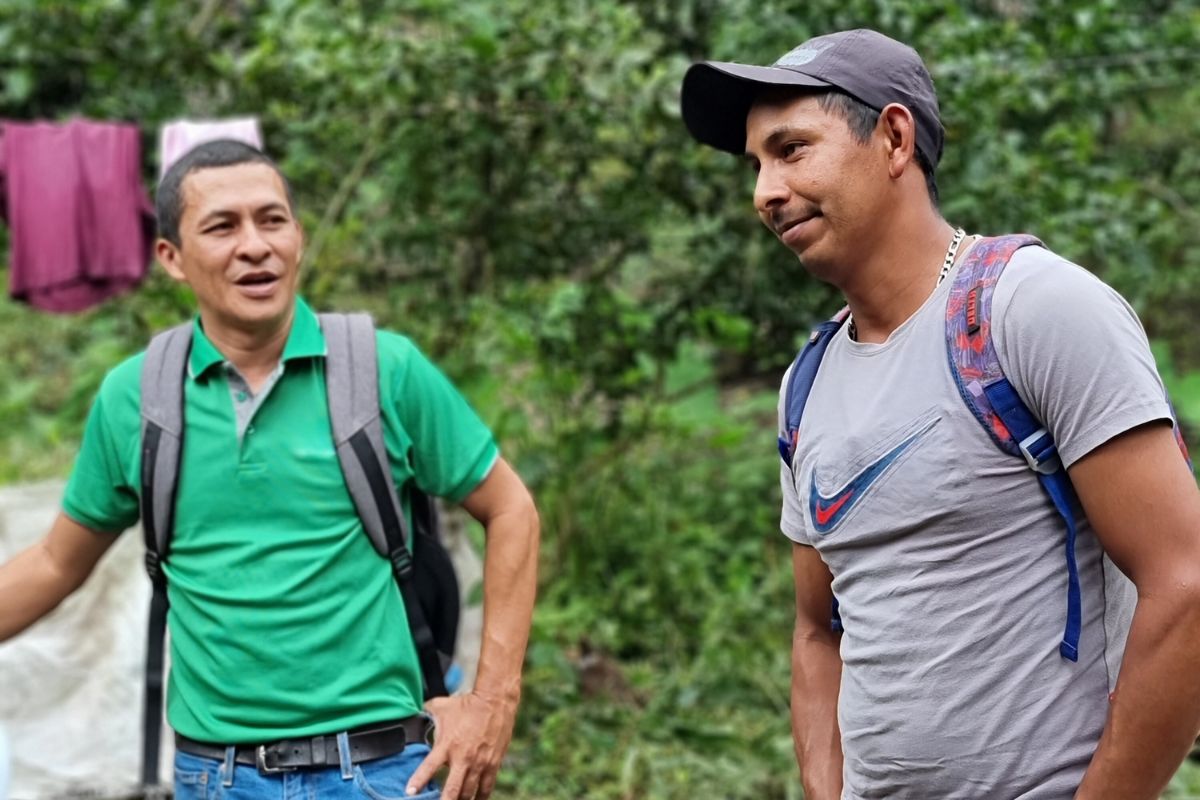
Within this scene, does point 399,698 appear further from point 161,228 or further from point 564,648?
point 564,648

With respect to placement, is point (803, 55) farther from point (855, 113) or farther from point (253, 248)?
point (253, 248)

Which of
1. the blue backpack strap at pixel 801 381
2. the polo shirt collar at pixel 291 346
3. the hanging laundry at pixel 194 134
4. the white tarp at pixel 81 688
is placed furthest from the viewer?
the hanging laundry at pixel 194 134

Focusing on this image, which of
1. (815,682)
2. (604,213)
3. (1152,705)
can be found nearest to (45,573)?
(815,682)

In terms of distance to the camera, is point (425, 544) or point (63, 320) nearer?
point (425, 544)

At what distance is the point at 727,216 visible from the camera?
561 centimetres

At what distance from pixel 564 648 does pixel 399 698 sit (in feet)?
10.8

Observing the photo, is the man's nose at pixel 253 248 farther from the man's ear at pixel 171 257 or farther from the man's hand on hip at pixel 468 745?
the man's hand on hip at pixel 468 745

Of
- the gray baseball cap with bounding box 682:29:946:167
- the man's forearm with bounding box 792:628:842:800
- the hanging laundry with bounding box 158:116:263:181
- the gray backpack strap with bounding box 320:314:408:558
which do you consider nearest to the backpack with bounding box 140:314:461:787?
the gray backpack strap with bounding box 320:314:408:558

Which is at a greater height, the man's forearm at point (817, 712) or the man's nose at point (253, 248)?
the man's nose at point (253, 248)

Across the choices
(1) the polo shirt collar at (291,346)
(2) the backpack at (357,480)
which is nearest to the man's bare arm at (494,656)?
(2) the backpack at (357,480)

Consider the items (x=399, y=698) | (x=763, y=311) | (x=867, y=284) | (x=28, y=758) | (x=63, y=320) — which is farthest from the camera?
(x=63, y=320)

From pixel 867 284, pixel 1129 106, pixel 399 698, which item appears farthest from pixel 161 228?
pixel 1129 106

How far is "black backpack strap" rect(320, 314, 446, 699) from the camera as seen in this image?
2615mm

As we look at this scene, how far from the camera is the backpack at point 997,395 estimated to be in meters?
1.77
